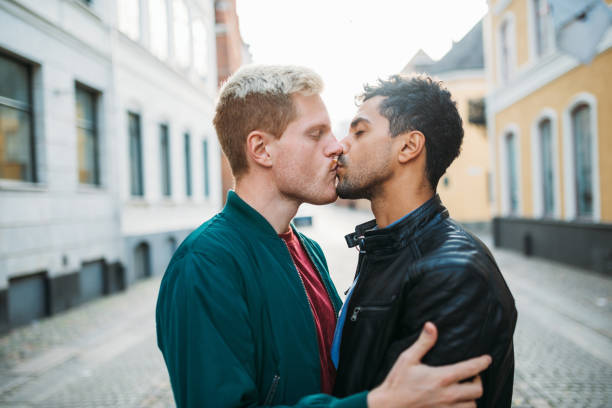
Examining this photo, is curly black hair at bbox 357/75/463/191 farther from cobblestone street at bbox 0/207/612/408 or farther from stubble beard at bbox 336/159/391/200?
cobblestone street at bbox 0/207/612/408

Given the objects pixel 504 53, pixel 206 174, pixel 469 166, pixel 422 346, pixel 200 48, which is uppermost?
pixel 200 48

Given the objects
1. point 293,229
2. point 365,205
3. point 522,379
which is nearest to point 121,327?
point 522,379

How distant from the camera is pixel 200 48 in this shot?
18.1 m

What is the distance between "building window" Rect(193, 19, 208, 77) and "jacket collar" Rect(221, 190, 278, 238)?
1649 centimetres

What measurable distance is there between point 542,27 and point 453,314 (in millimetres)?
14702

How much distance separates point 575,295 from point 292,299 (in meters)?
8.95

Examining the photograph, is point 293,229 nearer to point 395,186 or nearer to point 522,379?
point 395,186

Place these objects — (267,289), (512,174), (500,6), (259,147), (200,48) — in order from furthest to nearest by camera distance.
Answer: (200,48), (512,174), (500,6), (259,147), (267,289)

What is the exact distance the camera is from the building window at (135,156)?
12672 mm

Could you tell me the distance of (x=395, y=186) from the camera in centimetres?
196

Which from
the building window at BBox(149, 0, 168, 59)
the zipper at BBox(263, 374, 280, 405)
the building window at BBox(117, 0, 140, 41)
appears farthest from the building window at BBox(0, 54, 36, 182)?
the zipper at BBox(263, 374, 280, 405)

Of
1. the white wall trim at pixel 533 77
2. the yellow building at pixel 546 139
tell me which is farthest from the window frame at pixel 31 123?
the white wall trim at pixel 533 77

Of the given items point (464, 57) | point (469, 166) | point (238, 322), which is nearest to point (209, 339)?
point (238, 322)

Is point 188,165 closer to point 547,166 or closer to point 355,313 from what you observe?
point 547,166
